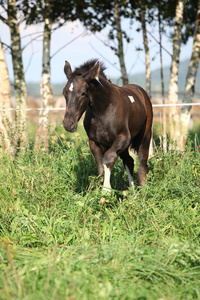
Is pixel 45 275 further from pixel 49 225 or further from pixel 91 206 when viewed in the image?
pixel 91 206

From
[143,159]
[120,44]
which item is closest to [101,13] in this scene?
[120,44]

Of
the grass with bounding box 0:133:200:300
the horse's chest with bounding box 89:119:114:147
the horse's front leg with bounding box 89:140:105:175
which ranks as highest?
the horse's chest with bounding box 89:119:114:147

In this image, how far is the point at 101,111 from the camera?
496 centimetres

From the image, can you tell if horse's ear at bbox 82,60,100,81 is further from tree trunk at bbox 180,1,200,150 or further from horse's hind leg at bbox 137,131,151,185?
tree trunk at bbox 180,1,200,150

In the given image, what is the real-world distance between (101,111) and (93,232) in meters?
1.54

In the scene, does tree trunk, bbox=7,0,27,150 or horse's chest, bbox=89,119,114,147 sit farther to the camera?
tree trunk, bbox=7,0,27,150

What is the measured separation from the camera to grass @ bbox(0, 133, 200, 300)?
3.11m

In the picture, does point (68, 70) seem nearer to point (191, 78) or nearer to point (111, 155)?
point (111, 155)

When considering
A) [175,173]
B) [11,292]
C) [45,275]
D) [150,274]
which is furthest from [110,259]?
[175,173]

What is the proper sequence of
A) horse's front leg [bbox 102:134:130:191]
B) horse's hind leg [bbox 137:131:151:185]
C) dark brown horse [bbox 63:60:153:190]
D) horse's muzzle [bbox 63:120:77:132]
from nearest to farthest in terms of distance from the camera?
horse's muzzle [bbox 63:120:77:132] < dark brown horse [bbox 63:60:153:190] < horse's front leg [bbox 102:134:130:191] < horse's hind leg [bbox 137:131:151:185]

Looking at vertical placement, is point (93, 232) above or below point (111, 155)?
below

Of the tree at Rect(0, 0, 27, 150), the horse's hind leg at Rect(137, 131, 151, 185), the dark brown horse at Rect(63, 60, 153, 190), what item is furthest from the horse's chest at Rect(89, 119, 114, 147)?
the tree at Rect(0, 0, 27, 150)

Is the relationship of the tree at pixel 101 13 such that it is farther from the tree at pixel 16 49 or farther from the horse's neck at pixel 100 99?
the horse's neck at pixel 100 99

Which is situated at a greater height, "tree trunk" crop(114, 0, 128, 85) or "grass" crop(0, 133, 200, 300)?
"tree trunk" crop(114, 0, 128, 85)
